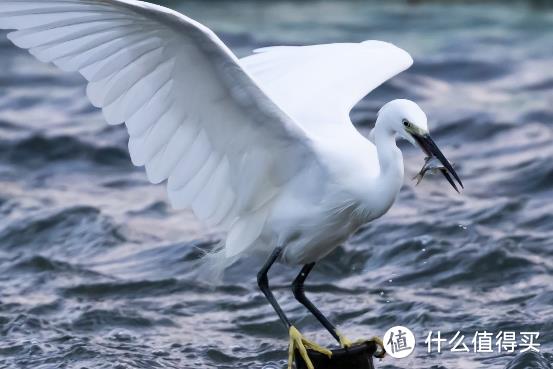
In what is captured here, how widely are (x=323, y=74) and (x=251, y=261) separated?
2.44 metres

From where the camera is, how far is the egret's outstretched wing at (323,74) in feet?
21.3

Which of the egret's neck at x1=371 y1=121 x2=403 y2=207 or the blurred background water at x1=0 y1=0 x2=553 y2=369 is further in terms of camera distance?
the blurred background water at x1=0 y1=0 x2=553 y2=369

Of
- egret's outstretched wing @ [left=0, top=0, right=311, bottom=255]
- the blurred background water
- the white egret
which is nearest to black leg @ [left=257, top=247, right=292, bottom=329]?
the white egret

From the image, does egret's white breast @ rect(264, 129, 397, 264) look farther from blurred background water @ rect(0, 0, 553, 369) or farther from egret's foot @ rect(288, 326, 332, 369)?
blurred background water @ rect(0, 0, 553, 369)

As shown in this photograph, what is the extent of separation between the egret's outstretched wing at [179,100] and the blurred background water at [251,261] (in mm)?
1375

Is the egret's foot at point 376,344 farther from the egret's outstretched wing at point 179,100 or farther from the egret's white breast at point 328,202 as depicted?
the egret's outstretched wing at point 179,100

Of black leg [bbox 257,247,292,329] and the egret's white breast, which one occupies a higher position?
the egret's white breast

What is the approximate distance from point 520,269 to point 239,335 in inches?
83.4

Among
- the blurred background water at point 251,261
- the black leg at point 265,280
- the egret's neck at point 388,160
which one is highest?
the egret's neck at point 388,160

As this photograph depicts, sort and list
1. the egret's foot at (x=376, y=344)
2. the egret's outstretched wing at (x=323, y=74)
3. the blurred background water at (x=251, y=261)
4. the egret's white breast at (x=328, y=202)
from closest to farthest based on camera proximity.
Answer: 1. the egret's white breast at (x=328, y=202)
2. the egret's foot at (x=376, y=344)
3. the egret's outstretched wing at (x=323, y=74)
4. the blurred background water at (x=251, y=261)

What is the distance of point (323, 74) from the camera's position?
268 inches

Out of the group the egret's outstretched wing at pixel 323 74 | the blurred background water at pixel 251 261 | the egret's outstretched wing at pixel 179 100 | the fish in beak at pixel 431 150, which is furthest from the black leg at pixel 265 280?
the fish in beak at pixel 431 150

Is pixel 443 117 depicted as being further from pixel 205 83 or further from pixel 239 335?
pixel 205 83

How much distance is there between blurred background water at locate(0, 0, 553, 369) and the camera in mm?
7414
